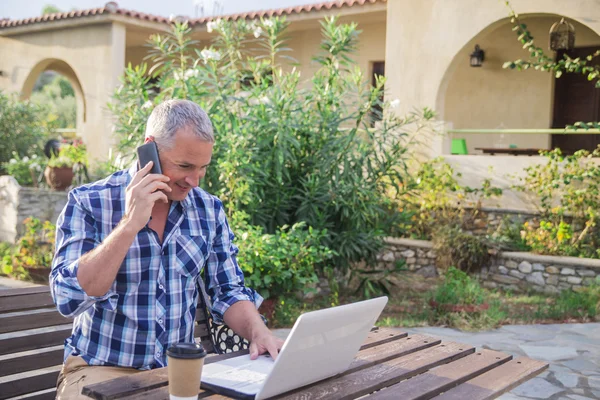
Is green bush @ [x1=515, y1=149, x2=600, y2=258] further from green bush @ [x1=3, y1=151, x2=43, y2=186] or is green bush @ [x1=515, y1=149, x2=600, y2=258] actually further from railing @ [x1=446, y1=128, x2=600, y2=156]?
green bush @ [x1=3, y1=151, x2=43, y2=186]

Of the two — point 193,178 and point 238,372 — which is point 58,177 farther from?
point 238,372

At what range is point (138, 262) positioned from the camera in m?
2.40

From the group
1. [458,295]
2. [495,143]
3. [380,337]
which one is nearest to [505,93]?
[495,143]

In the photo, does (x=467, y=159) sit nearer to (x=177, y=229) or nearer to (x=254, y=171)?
(x=254, y=171)

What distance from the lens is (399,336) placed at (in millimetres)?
2775

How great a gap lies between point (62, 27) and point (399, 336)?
12534mm

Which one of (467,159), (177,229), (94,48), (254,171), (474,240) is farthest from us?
(94,48)

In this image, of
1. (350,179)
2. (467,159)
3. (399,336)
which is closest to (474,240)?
(467,159)

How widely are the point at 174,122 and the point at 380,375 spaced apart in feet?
3.40

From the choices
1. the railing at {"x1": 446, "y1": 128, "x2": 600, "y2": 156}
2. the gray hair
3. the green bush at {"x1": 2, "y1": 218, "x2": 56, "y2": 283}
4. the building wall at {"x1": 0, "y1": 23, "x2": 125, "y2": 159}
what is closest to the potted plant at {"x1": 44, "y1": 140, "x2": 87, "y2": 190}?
the building wall at {"x1": 0, "y1": 23, "x2": 125, "y2": 159}

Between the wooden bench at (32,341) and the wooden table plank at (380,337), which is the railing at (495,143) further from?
the wooden bench at (32,341)

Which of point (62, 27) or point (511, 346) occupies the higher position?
point (62, 27)

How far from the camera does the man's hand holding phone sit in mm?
2133

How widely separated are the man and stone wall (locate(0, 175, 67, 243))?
301 inches
